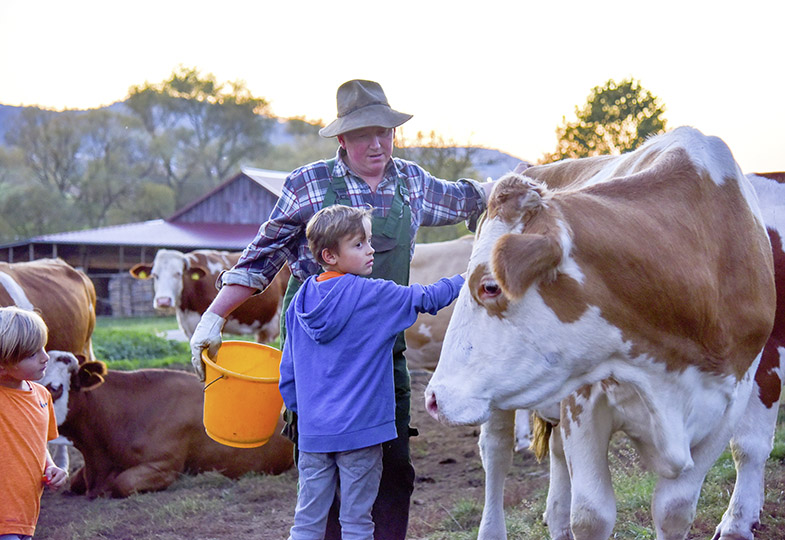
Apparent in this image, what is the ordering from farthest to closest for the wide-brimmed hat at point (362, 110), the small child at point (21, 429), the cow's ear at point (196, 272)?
the cow's ear at point (196, 272) → the wide-brimmed hat at point (362, 110) → the small child at point (21, 429)

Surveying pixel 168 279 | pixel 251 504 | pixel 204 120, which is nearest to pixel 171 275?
pixel 168 279

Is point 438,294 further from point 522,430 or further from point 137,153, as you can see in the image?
point 137,153

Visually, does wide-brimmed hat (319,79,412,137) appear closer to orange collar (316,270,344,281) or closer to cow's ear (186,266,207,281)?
orange collar (316,270,344,281)

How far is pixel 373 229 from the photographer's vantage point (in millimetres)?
3266

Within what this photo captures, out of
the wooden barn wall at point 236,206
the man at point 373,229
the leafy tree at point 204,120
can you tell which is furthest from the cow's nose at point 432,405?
the leafy tree at point 204,120

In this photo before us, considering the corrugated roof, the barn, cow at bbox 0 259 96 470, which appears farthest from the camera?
the barn

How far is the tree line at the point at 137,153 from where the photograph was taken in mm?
47000

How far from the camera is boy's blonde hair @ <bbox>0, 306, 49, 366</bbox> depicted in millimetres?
2859

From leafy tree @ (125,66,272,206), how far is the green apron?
57430mm

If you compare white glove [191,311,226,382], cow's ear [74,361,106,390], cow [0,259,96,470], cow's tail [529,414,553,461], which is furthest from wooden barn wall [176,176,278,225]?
white glove [191,311,226,382]

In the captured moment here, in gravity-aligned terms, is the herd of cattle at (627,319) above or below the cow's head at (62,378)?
above

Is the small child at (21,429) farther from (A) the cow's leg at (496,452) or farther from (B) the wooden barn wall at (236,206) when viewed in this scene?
(B) the wooden barn wall at (236,206)

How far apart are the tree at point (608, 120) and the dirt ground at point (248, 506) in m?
6.85

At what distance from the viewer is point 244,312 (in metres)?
10.5
